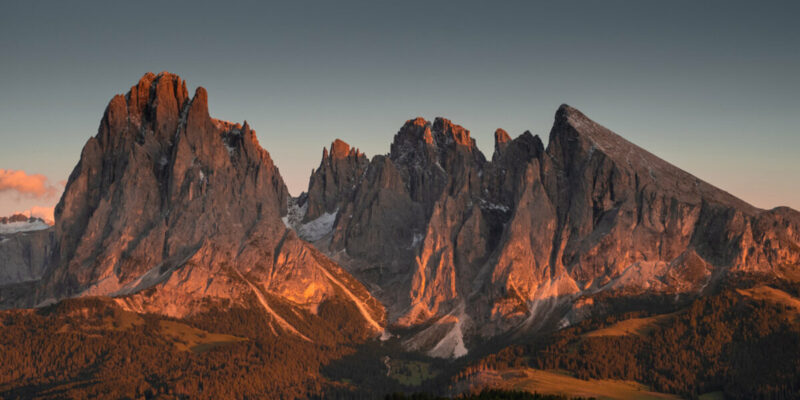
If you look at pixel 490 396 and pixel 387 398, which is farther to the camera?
pixel 490 396

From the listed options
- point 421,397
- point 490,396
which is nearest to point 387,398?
point 421,397

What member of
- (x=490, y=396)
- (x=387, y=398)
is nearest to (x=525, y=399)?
(x=490, y=396)

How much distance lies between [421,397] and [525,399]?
24.7m

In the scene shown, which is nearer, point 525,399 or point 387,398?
point 387,398

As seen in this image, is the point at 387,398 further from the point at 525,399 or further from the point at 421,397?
the point at 525,399

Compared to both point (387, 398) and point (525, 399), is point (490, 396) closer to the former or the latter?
point (525, 399)

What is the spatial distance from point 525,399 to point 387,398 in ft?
126

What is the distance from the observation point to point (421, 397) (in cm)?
18938

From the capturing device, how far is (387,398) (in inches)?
6850

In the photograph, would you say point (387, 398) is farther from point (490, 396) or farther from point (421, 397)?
point (490, 396)

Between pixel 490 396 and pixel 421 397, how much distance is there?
57.8 ft

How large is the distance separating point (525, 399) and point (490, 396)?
7874 mm

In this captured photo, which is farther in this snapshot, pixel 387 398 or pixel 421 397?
pixel 421 397

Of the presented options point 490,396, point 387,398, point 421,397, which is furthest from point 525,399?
point 387,398
